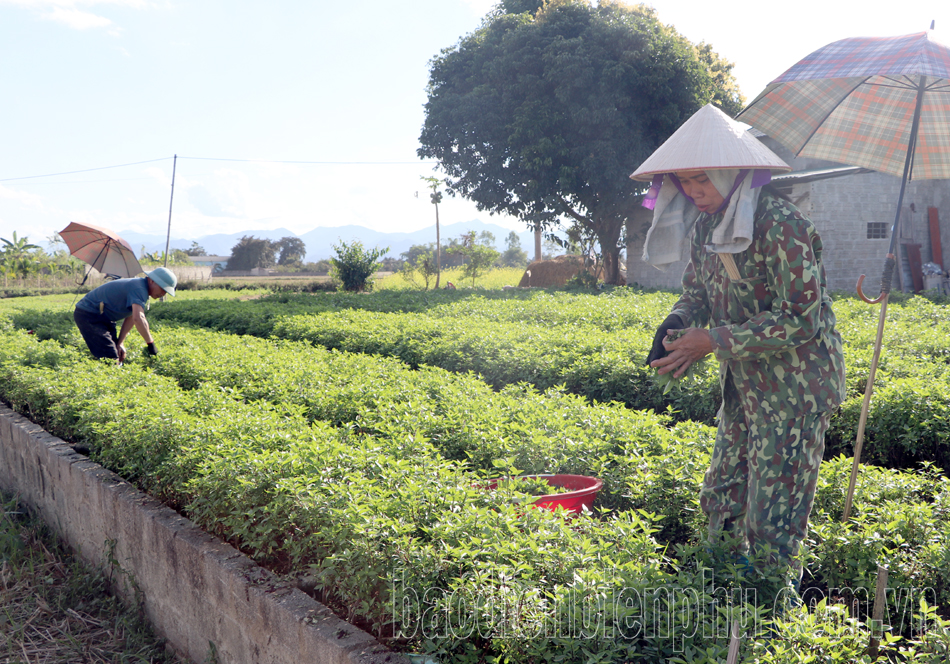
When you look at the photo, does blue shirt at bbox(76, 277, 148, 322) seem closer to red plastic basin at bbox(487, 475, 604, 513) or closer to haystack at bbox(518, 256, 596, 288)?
red plastic basin at bbox(487, 475, 604, 513)

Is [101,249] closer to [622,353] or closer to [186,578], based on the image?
[622,353]

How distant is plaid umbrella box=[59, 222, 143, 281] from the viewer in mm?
10445

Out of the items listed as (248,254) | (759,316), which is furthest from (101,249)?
(248,254)

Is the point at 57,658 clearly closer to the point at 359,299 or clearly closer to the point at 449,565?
the point at 449,565

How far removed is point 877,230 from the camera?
19.0m

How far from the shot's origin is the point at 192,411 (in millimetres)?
5055

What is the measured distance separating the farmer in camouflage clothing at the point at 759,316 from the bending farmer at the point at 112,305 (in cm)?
688

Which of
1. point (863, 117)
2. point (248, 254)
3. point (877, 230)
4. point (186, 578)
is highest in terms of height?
point (248, 254)

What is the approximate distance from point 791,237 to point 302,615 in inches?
95.1

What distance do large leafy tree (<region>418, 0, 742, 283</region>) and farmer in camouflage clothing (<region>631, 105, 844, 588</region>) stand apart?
20376 millimetres

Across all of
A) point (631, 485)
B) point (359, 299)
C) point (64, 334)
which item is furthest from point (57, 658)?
point (359, 299)

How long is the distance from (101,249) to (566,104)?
1636cm

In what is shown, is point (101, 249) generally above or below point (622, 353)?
above

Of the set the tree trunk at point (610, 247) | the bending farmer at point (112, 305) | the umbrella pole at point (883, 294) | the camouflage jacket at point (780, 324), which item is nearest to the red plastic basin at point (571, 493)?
the camouflage jacket at point (780, 324)
